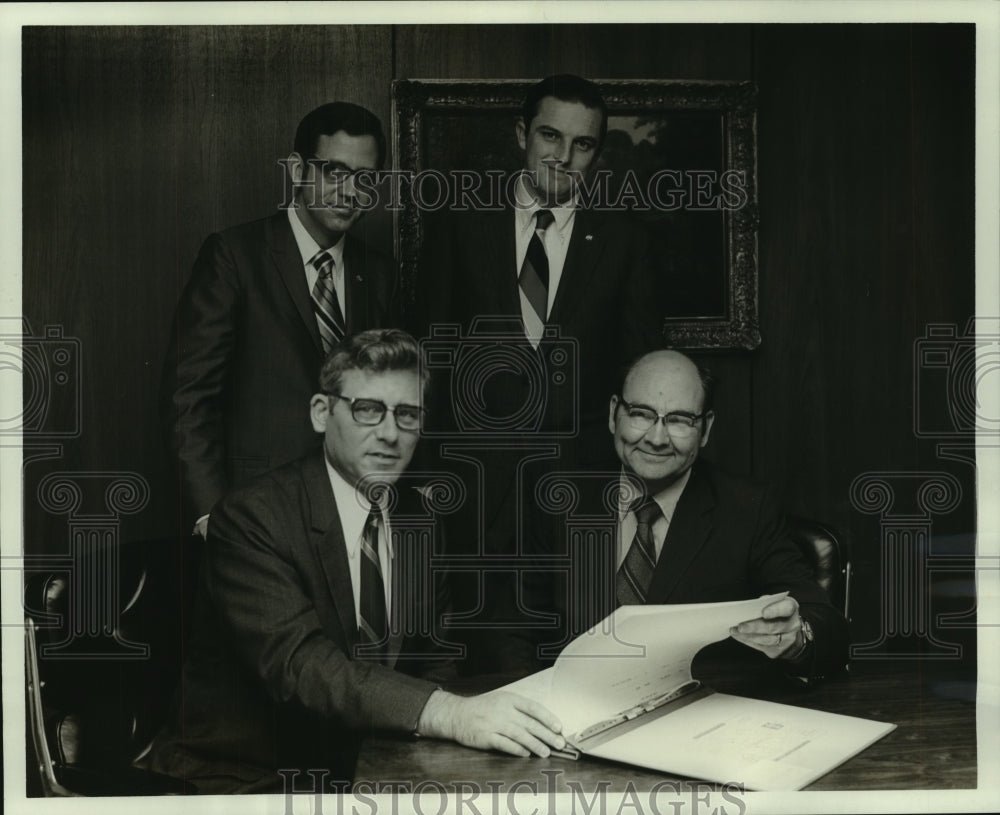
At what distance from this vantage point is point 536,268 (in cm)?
337

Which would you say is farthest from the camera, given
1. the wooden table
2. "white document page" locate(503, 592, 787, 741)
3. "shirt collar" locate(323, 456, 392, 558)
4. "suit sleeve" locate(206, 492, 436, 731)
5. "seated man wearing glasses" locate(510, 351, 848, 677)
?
"seated man wearing glasses" locate(510, 351, 848, 677)

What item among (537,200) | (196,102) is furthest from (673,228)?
(196,102)

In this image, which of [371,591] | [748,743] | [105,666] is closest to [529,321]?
[371,591]

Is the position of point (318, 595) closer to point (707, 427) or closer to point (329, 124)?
point (707, 427)

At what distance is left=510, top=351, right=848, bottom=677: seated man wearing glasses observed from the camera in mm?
3293

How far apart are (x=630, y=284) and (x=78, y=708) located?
2.11 meters

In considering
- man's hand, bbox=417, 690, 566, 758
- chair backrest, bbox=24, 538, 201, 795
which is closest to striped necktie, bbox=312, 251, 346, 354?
chair backrest, bbox=24, 538, 201, 795

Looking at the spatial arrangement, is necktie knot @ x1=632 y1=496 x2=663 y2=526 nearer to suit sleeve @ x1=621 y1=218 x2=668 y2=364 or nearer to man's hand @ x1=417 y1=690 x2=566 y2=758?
suit sleeve @ x1=621 y1=218 x2=668 y2=364

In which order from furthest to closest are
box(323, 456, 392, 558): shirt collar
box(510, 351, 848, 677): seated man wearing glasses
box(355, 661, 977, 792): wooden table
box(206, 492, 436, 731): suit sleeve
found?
1. box(510, 351, 848, 677): seated man wearing glasses
2. box(323, 456, 392, 558): shirt collar
3. box(206, 492, 436, 731): suit sleeve
4. box(355, 661, 977, 792): wooden table

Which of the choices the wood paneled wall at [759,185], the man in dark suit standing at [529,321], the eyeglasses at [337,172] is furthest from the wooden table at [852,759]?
the eyeglasses at [337,172]

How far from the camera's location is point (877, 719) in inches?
113

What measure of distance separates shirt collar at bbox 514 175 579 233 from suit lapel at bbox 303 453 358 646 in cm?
97

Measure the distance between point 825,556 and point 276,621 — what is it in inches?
65.6

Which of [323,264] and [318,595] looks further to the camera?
[323,264]
